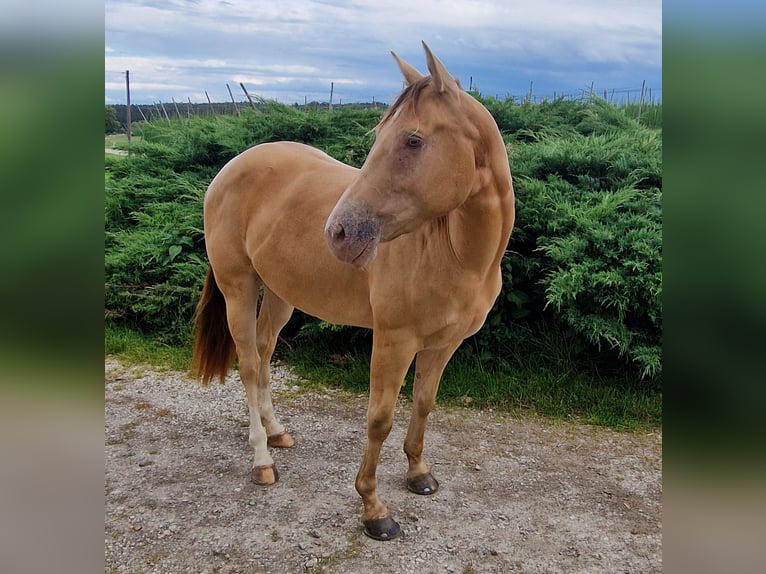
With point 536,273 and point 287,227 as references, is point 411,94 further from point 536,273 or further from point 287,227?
point 536,273

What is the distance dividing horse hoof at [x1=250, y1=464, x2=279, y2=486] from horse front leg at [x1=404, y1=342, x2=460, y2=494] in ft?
2.38

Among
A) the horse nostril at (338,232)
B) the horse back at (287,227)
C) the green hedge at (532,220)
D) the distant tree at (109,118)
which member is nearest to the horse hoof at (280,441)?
the horse back at (287,227)

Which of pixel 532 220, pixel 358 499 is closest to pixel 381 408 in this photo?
pixel 358 499

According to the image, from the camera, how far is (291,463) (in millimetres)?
3018

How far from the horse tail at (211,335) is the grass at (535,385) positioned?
110 centimetres

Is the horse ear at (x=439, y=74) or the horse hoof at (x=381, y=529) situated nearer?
the horse ear at (x=439, y=74)

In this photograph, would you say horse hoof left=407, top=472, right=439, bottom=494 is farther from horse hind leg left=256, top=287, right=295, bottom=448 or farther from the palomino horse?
horse hind leg left=256, top=287, right=295, bottom=448

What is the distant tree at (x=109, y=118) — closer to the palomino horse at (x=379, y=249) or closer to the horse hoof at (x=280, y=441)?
the palomino horse at (x=379, y=249)

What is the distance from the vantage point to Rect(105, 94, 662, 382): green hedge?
11.7ft

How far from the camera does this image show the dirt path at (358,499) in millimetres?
2268

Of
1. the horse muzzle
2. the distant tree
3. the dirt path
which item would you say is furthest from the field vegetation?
the distant tree
